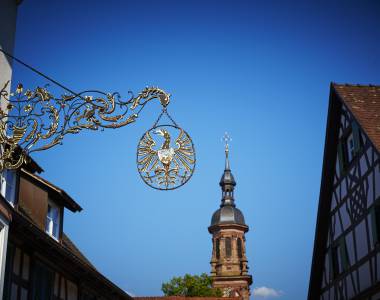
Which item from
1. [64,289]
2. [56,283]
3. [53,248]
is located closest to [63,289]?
[64,289]

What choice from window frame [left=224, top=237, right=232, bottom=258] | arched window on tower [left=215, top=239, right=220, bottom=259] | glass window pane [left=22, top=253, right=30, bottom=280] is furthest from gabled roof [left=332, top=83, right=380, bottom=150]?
arched window on tower [left=215, top=239, right=220, bottom=259]

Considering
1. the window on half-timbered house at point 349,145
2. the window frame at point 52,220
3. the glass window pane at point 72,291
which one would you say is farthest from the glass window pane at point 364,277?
the window frame at point 52,220

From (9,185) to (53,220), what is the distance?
160 inches

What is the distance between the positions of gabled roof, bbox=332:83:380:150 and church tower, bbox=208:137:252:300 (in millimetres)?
66943

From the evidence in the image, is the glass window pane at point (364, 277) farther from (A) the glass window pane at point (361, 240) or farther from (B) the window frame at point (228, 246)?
(B) the window frame at point (228, 246)

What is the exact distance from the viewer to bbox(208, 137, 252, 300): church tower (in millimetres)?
90562

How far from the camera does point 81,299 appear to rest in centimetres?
2241

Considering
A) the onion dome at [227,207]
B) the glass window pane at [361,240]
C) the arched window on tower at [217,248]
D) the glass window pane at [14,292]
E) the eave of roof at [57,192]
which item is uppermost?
the onion dome at [227,207]

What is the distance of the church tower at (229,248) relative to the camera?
90.6 m

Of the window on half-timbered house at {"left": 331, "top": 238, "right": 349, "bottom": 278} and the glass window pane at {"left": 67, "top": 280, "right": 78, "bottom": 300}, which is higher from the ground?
the window on half-timbered house at {"left": 331, "top": 238, "right": 349, "bottom": 278}

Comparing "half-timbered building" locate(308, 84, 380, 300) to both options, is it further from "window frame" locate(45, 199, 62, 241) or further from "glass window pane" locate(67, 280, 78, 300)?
"window frame" locate(45, 199, 62, 241)

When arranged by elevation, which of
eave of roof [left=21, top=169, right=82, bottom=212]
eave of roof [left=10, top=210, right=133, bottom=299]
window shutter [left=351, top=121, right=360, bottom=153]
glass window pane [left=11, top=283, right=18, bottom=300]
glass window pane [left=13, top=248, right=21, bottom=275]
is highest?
window shutter [left=351, top=121, right=360, bottom=153]

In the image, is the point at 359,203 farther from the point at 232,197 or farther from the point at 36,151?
the point at 232,197

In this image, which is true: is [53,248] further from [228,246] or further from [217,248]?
[217,248]
